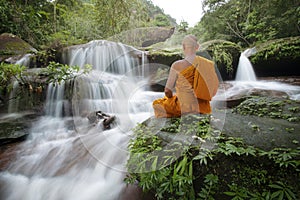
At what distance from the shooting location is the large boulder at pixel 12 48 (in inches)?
288

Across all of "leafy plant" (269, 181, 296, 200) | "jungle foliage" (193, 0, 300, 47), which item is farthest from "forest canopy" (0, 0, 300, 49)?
"leafy plant" (269, 181, 296, 200)

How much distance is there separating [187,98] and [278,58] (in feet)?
24.6

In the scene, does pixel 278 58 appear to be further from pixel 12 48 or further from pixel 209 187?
pixel 12 48

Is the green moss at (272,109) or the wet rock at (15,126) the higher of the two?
the green moss at (272,109)

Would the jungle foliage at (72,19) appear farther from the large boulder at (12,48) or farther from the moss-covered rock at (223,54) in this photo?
the moss-covered rock at (223,54)

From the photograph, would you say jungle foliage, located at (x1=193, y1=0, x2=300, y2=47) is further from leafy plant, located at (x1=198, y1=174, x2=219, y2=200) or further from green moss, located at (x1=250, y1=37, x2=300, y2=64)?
leafy plant, located at (x1=198, y1=174, x2=219, y2=200)

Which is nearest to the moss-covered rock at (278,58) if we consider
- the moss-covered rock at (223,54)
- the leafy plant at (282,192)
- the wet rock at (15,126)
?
the moss-covered rock at (223,54)

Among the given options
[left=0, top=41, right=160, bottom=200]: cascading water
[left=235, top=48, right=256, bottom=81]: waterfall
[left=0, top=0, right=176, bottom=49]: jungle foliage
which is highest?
[left=0, top=0, right=176, bottom=49]: jungle foliage

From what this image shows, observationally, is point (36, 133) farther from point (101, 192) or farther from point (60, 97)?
point (101, 192)

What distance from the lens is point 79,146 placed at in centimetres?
343

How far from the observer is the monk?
2545 millimetres

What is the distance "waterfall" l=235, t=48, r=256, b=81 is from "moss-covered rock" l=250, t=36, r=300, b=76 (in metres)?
0.26

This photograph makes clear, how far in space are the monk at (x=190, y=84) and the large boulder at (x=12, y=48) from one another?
25.7 ft

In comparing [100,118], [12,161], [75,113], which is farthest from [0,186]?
[75,113]
